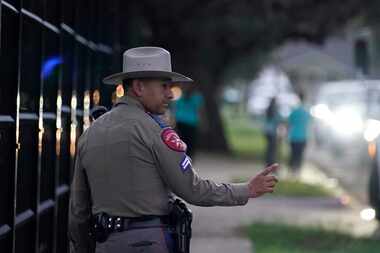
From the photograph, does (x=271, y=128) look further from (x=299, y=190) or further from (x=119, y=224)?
(x=119, y=224)

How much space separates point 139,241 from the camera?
17.4 feet

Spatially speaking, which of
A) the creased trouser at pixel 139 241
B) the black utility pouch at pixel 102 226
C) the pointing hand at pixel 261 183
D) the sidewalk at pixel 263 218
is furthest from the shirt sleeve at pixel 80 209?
the sidewalk at pixel 263 218

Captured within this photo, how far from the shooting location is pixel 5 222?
6641mm

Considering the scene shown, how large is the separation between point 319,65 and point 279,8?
3496 centimetres

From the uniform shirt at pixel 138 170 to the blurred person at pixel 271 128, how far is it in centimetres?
1783

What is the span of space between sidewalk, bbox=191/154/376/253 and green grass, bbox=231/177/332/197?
0.61 metres

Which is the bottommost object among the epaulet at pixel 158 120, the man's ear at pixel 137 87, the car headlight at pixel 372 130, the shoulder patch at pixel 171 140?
the shoulder patch at pixel 171 140

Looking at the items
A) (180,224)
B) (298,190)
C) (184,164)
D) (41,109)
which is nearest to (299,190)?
(298,190)

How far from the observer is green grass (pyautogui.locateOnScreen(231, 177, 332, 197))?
18.7 metres

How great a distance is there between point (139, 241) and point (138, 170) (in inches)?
13.2

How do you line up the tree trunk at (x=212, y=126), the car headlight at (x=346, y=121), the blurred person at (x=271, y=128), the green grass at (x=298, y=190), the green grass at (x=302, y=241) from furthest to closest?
the tree trunk at (x=212, y=126) < the car headlight at (x=346, y=121) < the blurred person at (x=271, y=128) < the green grass at (x=298, y=190) < the green grass at (x=302, y=241)

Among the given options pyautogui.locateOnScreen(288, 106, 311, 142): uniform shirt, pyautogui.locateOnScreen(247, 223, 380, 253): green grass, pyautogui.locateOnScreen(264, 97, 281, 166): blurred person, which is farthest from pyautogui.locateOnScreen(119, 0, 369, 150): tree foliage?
pyautogui.locateOnScreen(247, 223, 380, 253): green grass

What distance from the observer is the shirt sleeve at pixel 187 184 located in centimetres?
527

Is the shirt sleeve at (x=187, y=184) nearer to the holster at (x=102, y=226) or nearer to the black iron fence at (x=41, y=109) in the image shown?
the holster at (x=102, y=226)
